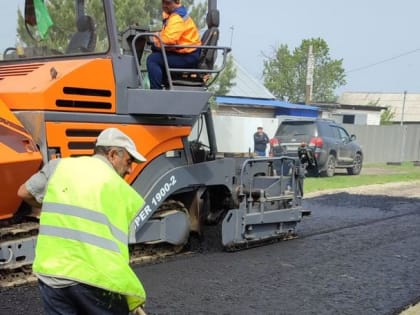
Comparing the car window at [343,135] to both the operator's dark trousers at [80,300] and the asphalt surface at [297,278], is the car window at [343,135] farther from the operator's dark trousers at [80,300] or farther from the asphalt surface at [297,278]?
the operator's dark trousers at [80,300]

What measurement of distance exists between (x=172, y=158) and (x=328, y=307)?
2161mm

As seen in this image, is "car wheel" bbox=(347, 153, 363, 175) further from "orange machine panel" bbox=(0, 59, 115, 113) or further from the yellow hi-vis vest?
the yellow hi-vis vest

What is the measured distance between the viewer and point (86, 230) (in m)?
2.75

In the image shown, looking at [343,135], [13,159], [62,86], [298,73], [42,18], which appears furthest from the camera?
[298,73]

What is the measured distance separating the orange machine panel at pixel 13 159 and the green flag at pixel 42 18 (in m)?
1.16

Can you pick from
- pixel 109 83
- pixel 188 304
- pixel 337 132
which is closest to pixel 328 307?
pixel 188 304

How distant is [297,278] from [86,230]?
12.0 feet

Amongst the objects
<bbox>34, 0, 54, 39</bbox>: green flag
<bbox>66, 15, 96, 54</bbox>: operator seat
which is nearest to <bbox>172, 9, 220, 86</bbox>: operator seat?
<bbox>66, 15, 96, 54</bbox>: operator seat

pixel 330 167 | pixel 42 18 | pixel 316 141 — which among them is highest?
pixel 42 18

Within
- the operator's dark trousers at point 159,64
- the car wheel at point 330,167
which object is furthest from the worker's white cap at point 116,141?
the car wheel at point 330,167

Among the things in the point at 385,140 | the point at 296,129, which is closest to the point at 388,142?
the point at 385,140

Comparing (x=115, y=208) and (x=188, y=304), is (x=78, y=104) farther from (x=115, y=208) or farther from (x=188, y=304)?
(x=115, y=208)

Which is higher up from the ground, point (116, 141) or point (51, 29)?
point (51, 29)

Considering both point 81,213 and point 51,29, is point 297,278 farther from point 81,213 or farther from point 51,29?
point 81,213
